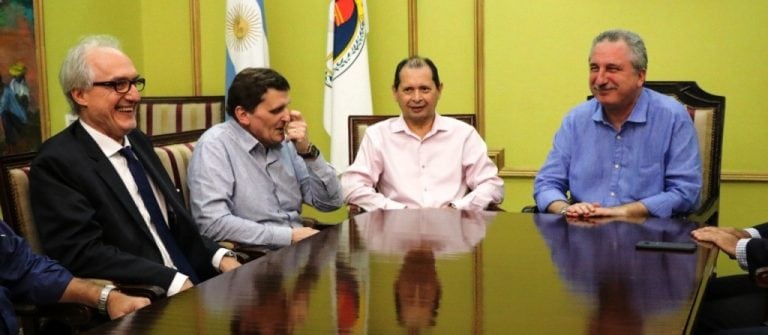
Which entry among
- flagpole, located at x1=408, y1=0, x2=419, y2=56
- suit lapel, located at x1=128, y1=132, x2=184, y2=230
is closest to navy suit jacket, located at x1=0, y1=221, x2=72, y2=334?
suit lapel, located at x1=128, y1=132, x2=184, y2=230

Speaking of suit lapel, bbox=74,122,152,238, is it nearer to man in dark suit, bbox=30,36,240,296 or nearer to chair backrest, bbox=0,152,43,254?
man in dark suit, bbox=30,36,240,296

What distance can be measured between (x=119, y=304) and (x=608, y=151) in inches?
79.7

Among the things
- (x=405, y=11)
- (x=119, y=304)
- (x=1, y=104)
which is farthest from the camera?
(x=405, y=11)

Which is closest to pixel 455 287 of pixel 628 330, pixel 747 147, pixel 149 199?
pixel 628 330

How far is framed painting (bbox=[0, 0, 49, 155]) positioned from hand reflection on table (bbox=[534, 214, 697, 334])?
3037 millimetres

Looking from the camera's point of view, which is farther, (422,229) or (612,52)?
(612,52)

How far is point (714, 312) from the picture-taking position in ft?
9.75

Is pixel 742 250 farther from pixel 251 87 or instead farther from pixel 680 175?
pixel 251 87

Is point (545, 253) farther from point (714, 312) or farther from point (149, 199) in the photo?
point (149, 199)

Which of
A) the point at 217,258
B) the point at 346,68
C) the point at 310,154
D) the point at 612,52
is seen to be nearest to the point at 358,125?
the point at 310,154

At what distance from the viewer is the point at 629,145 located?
11.8 feet

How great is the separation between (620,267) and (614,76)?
141 centimetres

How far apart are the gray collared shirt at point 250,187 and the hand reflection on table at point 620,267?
2.91 feet

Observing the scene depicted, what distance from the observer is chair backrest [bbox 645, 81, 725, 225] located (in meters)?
3.86
